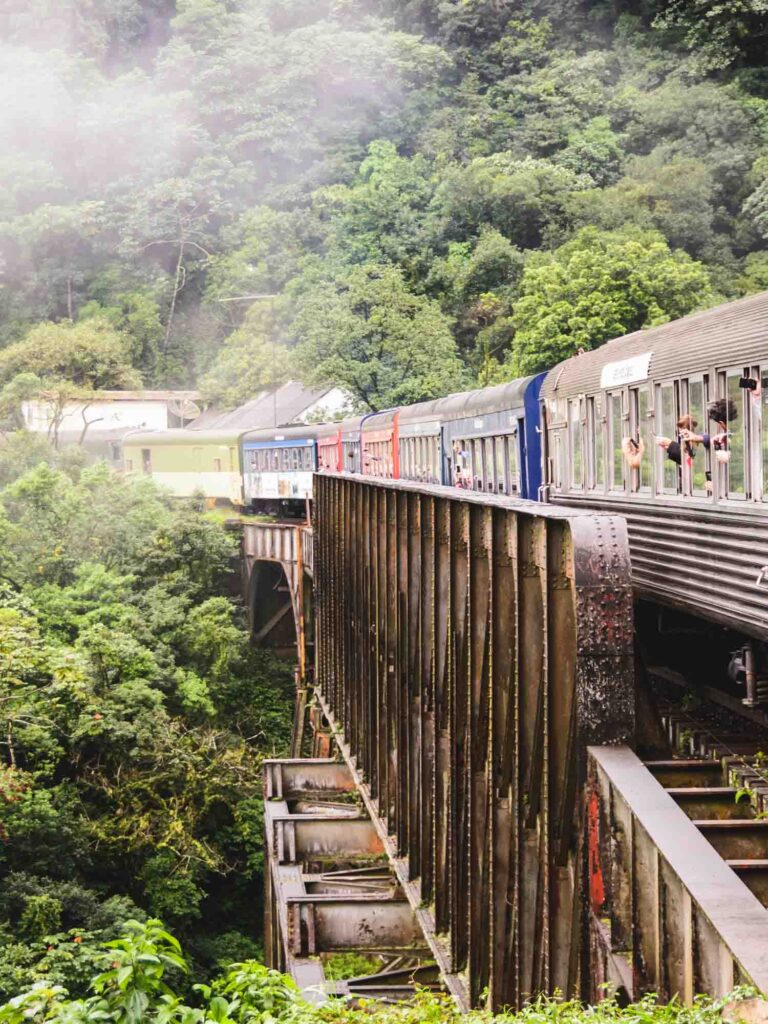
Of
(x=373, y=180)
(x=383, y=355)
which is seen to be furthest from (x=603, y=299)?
(x=373, y=180)

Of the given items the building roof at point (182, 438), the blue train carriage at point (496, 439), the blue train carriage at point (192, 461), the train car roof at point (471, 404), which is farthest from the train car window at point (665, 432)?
the building roof at point (182, 438)

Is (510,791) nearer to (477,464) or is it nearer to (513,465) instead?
(513,465)

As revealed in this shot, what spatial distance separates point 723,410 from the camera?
10.3 m

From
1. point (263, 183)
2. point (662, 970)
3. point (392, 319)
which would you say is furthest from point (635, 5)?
point (662, 970)

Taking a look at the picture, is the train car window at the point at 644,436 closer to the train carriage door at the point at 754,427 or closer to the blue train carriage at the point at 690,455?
the blue train carriage at the point at 690,455

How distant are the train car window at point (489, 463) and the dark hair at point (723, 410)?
8769 millimetres

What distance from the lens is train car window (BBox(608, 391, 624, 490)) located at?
1319 centimetres

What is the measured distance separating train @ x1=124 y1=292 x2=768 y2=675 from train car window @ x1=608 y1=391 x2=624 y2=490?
2 cm

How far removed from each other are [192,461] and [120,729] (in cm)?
2130

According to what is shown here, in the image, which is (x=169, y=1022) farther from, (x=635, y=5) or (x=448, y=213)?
(x=635, y=5)

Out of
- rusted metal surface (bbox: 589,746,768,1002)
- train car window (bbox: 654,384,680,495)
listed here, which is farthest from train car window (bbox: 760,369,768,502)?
rusted metal surface (bbox: 589,746,768,1002)

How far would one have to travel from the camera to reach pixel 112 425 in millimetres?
68000

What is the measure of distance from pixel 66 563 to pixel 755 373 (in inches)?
1064

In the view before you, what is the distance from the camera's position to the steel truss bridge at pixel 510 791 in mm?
5548
